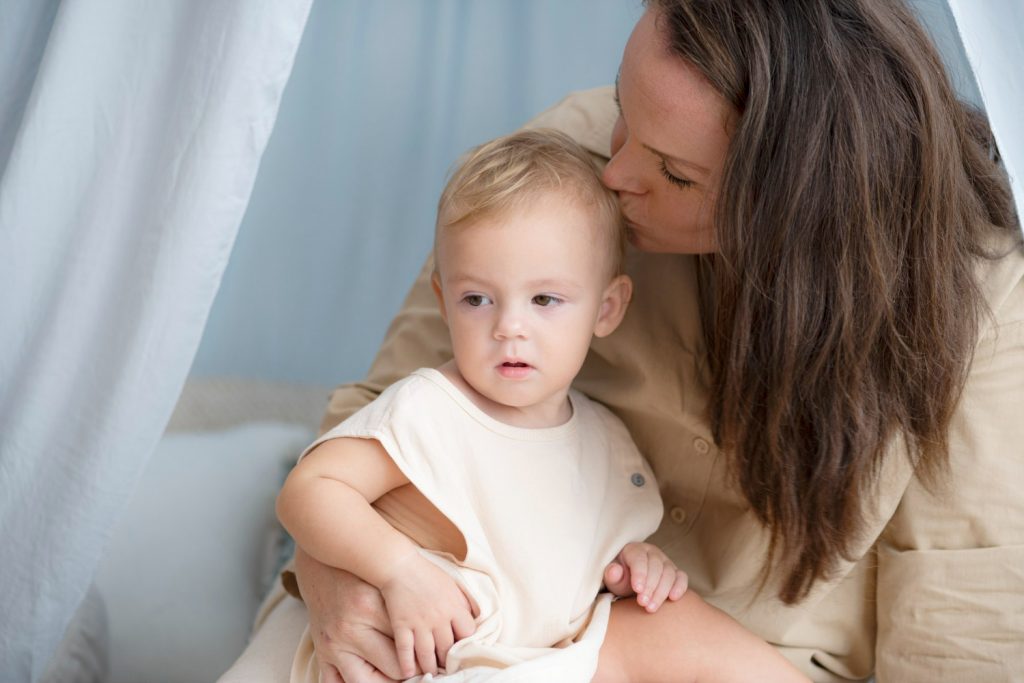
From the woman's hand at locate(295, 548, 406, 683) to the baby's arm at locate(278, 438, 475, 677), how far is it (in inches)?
0.8

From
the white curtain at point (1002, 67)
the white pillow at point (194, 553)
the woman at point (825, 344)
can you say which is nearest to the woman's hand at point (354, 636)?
the woman at point (825, 344)

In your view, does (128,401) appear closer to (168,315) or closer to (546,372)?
(168,315)

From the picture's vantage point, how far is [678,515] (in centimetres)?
161

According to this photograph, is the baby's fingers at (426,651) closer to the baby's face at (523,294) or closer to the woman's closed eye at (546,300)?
the baby's face at (523,294)

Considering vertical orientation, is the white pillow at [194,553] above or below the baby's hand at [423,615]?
below

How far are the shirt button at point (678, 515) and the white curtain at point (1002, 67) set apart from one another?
65 cm

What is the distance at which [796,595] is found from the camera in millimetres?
1472

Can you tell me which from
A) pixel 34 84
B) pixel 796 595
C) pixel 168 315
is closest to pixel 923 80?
pixel 796 595

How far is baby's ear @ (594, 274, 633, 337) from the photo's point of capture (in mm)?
1437

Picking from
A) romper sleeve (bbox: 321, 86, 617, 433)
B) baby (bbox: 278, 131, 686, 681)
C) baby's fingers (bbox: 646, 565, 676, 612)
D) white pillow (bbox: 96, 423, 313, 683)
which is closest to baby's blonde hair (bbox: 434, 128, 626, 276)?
baby (bbox: 278, 131, 686, 681)

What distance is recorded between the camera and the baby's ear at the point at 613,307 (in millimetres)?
1437

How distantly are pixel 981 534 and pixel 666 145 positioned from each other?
2.10 feet

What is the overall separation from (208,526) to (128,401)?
91 cm

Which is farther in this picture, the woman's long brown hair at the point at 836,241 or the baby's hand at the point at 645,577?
the baby's hand at the point at 645,577
